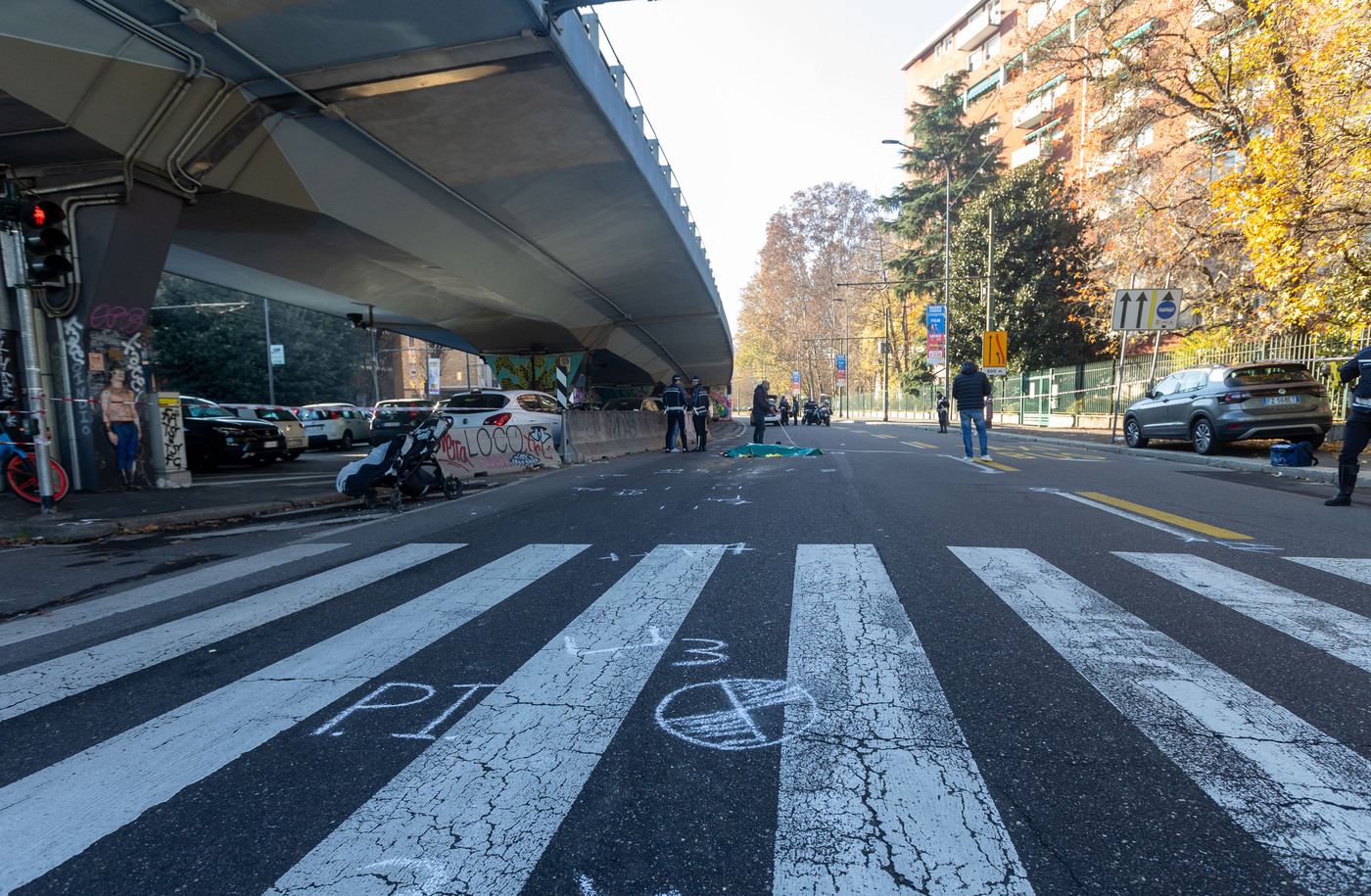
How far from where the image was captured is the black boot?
24.4 ft

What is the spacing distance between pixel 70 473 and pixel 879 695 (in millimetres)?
11863

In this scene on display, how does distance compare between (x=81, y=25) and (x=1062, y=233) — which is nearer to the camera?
(x=81, y=25)

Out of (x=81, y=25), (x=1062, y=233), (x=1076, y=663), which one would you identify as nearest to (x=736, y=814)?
(x=1076, y=663)

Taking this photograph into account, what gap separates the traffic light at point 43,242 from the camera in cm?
767

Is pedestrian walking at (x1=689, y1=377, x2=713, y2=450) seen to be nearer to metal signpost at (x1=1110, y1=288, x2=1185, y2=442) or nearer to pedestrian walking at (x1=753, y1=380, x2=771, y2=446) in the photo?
pedestrian walking at (x1=753, y1=380, x2=771, y2=446)

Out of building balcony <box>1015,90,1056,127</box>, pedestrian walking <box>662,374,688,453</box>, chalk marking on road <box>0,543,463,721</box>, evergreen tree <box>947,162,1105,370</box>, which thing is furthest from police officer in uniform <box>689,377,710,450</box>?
building balcony <box>1015,90,1056,127</box>

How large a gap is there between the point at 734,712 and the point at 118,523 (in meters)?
7.94

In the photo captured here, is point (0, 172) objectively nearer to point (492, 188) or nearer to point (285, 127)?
point (285, 127)

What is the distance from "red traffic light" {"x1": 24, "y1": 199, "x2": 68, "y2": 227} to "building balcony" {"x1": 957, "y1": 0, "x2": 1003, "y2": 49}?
198 feet

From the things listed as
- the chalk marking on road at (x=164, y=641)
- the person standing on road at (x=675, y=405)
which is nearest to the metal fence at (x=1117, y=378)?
the person standing on road at (x=675, y=405)

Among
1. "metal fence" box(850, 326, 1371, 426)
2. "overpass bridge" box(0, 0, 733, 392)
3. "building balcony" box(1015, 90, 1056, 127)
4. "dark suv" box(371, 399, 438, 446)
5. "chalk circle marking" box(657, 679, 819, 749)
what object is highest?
"building balcony" box(1015, 90, 1056, 127)

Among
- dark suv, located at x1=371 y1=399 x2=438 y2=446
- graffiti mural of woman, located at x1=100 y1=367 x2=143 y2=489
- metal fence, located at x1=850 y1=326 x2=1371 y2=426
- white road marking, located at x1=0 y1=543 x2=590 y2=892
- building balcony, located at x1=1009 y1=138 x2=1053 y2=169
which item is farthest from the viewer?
building balcony, located at x1=1009 y1=138 x2=1053 y2=169

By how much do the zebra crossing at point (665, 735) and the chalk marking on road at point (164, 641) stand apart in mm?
21

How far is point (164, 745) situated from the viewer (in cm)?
260
